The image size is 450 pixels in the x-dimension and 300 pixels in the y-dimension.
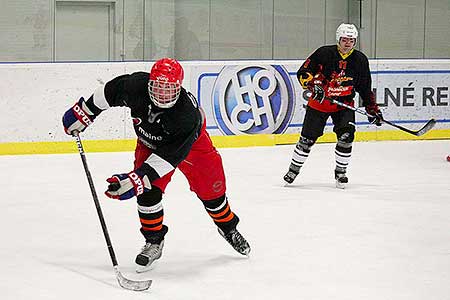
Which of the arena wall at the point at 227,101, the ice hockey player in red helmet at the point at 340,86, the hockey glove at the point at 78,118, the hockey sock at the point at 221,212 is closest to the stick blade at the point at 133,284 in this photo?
the hockey sock at the point at 221,212

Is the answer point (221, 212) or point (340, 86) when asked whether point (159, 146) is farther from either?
point (340, 86)

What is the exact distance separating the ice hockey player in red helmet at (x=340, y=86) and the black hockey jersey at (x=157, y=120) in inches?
102

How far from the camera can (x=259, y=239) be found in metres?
5.10

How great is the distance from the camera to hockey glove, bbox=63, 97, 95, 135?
4.37 m

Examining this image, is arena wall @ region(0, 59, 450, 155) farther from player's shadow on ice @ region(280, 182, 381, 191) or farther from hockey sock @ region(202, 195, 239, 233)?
hockey sock @ region(202, 195, 239, 233)

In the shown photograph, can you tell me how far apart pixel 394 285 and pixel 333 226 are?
4.27 feet

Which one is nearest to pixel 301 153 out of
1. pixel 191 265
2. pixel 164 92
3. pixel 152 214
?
pixel 191 265

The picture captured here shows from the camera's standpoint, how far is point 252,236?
5.18 meters

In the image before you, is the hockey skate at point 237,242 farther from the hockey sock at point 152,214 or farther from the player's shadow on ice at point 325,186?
the player's shadow on ice at point 325,186

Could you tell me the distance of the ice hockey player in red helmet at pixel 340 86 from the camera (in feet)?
22.2

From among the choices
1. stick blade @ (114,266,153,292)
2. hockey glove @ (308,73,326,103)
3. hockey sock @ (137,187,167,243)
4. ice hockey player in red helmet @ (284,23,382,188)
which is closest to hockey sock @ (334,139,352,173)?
ice hockey player in red helmet @ (284,23,382,188)

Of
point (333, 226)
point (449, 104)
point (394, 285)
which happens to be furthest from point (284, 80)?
point (394, 285)

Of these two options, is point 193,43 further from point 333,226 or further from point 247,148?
point 333,226

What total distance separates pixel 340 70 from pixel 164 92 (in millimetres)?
2957
